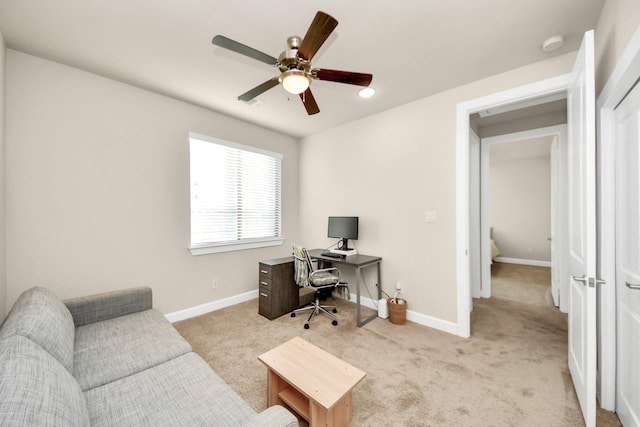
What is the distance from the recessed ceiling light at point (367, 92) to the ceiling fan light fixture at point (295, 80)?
47.3 inches

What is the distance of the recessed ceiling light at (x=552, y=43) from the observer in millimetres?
1917

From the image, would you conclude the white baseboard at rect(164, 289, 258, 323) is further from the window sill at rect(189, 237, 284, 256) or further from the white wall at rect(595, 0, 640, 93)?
the white wall at rect(595, 0, 640, 93)

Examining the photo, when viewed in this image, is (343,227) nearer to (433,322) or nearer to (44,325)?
(433,322)

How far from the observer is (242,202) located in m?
3.68

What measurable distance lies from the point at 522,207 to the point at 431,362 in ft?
19.7

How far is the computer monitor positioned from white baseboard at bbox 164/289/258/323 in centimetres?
146

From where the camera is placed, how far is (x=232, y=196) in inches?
141

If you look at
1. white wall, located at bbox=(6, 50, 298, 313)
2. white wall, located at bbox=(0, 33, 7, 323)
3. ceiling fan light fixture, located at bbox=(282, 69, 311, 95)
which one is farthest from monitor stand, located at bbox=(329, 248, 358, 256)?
white wall, located at bbox=(0, 33, 7, 323)


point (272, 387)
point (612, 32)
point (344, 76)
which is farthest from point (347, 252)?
point (612, 32)

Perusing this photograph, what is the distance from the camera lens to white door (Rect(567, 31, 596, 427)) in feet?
4.76

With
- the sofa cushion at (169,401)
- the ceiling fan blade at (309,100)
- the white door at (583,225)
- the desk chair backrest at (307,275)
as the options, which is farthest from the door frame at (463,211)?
the sofa cushion at (169,401)

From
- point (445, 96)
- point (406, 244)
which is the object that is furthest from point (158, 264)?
point (445, 96)

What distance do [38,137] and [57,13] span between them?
42.1 inches

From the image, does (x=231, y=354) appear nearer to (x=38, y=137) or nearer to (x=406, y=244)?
(x=406, y=244)
